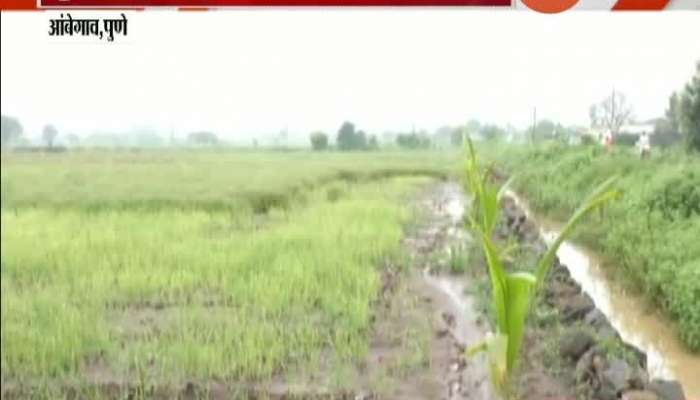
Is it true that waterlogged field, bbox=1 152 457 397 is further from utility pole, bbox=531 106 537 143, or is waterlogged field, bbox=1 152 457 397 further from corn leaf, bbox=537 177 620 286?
corn leaf, bbox=537 177 620 286

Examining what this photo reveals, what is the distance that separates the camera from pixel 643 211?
2000mm

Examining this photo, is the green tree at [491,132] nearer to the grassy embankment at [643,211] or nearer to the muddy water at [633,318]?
the grassy embankment at [643,211]

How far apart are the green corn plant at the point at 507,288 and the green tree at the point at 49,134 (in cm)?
113

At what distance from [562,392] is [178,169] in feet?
3.94

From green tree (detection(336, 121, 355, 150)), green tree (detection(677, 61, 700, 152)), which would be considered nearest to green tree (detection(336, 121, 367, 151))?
green tree (detection(336, 121, 355, 150))

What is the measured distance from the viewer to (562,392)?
203cm

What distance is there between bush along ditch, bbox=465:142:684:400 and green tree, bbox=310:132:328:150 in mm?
393

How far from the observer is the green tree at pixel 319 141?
2.07 metres

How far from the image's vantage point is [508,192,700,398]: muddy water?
77.9 inches

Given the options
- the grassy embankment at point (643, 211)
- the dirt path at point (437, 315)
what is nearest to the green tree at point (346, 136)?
the dirt path at point (437, 315)

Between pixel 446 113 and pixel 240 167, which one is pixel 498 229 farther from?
pixel 240 167

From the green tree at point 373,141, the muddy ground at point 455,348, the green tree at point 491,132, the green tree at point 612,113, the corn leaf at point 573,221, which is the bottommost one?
the muddy ground at point 455,348

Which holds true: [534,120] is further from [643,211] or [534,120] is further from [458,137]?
[643,211]

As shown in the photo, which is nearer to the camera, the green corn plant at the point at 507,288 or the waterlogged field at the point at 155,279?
the green corn plant at the point at 507,288
